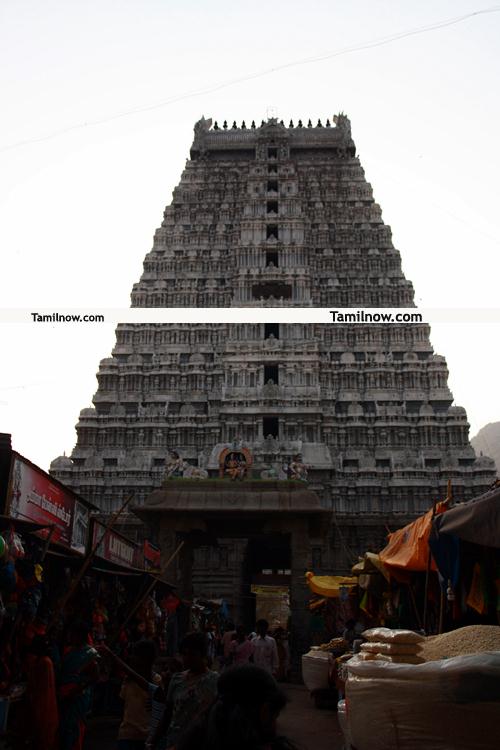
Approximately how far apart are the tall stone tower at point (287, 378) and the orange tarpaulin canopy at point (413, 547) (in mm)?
28076

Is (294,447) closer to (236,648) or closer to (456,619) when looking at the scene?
(236,648)

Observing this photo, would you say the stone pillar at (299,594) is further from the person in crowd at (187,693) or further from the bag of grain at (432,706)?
the person in crowd at (187,693)

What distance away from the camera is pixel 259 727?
10.4ft

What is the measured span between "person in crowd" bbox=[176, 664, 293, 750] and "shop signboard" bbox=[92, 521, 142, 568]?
772 cm

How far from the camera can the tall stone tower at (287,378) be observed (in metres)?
44.5

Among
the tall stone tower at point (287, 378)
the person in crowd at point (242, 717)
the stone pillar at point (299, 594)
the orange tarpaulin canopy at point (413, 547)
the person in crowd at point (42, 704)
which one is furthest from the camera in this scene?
the tall stone tower at point (287, 378)

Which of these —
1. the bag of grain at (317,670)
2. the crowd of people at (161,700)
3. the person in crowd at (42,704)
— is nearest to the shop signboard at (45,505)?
the crowd of people at (161,700)

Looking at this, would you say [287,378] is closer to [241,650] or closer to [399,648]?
[241,650]

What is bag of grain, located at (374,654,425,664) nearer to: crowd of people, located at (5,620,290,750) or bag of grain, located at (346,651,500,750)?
bag of grain, located at (346,651,500,750)

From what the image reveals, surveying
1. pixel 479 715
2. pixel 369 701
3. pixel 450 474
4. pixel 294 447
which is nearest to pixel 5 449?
pixel 369 701

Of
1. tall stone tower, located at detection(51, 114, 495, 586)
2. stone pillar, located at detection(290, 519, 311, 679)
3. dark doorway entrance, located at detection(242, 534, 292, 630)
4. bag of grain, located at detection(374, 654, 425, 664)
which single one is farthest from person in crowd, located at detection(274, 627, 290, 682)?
tall stone tower, located at detection(51, 114, 495, 586)

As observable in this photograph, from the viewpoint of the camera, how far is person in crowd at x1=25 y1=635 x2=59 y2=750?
6.74m

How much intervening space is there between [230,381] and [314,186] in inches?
890

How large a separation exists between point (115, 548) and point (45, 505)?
2.49 metres
